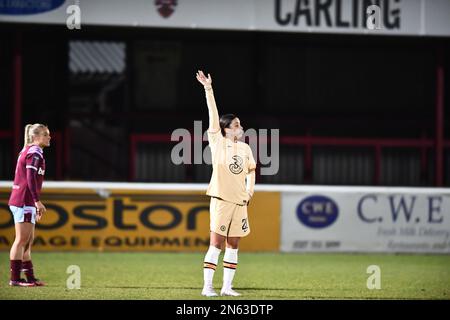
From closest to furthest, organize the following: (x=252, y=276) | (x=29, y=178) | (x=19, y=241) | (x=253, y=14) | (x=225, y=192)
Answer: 1. (x=225, y=192)
2. (x=29, y=178)
3. (x=19, y=241)
4. (x=252, y=276)
5. (x=253, y=14)

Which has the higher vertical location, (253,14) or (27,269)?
(253,14)

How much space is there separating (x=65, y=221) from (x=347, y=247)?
461 cm

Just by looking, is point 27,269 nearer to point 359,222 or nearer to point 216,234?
point 216,234

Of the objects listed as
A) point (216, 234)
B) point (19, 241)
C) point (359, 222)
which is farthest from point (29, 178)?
point (359, 222)

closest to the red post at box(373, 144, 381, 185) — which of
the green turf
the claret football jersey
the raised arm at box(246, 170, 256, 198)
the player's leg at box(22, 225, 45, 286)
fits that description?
the green turf

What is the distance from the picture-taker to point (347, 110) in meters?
20.9

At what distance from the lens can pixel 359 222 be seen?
15.2 m

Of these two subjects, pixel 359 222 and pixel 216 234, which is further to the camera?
pixel 359 222

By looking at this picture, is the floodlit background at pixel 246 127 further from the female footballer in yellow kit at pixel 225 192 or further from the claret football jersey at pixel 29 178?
the claret football jersey at pixel 29 178

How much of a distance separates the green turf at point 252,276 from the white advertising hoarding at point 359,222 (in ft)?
1.28

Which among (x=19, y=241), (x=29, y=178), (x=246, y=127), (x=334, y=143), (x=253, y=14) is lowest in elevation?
(x=19, y=241)

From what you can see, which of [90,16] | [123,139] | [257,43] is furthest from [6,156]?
[257,43]

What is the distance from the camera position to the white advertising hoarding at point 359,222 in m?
15.2

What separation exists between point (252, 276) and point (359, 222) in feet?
13.9
